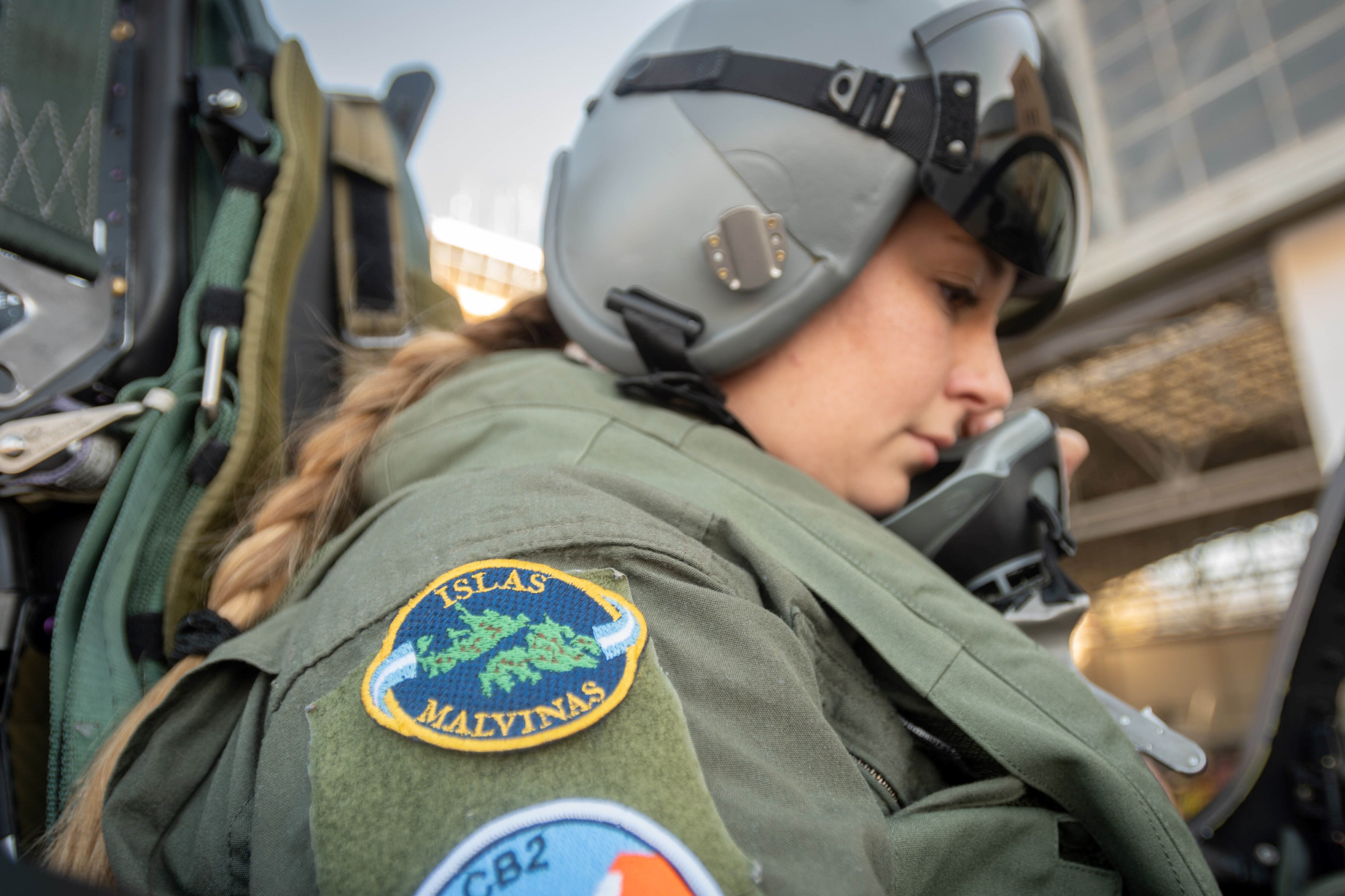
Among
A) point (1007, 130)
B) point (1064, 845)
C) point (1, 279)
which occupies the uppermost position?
point (1007, 130)

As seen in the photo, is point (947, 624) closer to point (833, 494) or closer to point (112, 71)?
point (833, 494)

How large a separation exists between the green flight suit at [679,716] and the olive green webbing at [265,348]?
147 millimetres

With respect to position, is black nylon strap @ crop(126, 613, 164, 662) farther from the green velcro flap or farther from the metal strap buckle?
the metal strap buckle

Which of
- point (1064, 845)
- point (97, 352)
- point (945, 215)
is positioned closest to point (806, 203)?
point (945, 215)

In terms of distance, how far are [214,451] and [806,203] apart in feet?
2.54

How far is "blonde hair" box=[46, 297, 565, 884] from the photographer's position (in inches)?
25.3

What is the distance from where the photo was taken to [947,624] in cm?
77

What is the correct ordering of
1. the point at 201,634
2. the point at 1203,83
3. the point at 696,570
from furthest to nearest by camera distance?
the point at 1203,83, the point at 201,634, the point at 696,570

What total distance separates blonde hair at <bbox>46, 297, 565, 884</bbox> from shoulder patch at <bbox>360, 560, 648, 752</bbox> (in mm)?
298

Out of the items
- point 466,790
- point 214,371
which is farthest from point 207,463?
point 466,790

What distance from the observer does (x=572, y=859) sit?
0.40 metres

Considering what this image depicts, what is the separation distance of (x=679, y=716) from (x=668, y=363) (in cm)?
60

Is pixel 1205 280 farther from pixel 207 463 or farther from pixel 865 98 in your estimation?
pixel 207 463

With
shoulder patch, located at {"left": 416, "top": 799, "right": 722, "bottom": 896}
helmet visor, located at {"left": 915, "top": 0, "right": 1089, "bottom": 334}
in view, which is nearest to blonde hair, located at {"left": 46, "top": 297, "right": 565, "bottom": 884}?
shoulder patch, located at {"left": 416, "top": 799, "right": 722, "bottom": 896}
